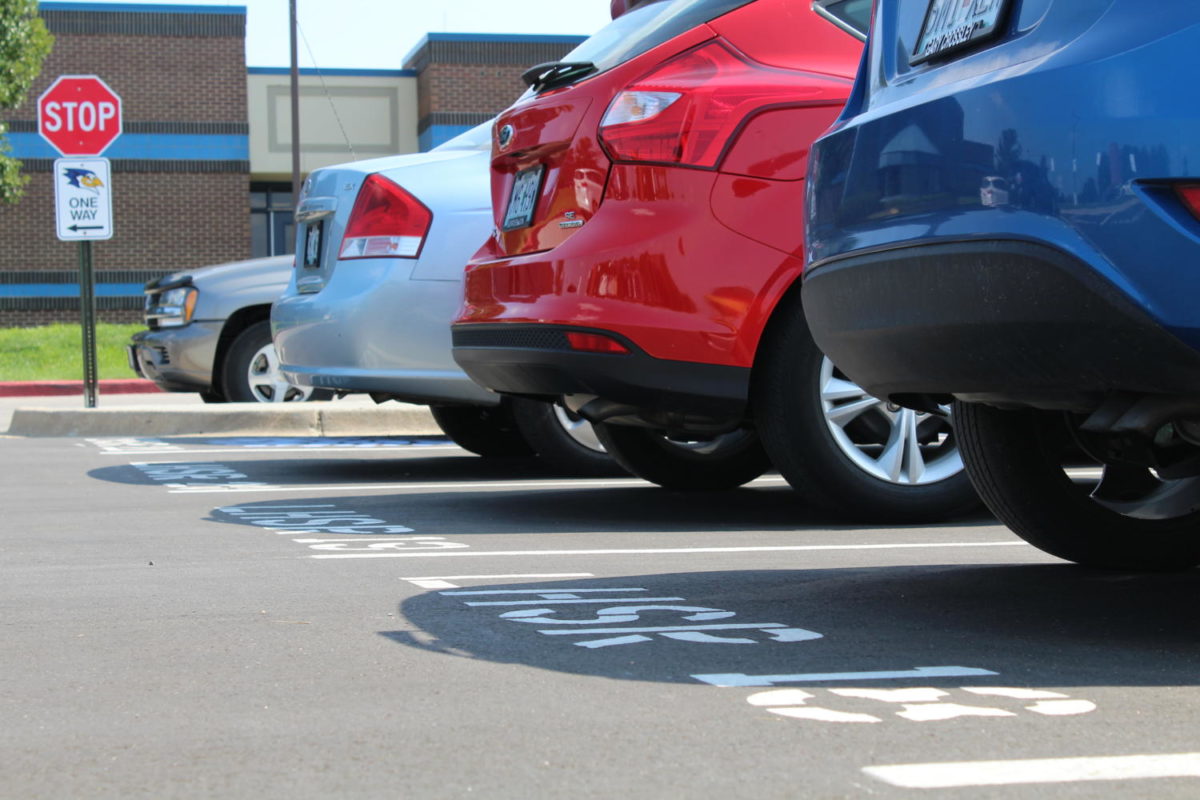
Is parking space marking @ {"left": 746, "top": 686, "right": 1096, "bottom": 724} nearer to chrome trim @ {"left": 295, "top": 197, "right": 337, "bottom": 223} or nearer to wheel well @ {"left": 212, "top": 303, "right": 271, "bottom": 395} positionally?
chrome trim @ {"left": 295, "top": 197, "right": 337, "bottom": 223}

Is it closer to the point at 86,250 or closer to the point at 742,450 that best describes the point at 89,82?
the point at 86,250

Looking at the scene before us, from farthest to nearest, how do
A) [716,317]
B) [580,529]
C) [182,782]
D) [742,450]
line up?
[742,450], [580,529], [716,317], [182,782]

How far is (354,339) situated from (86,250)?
5.67 m

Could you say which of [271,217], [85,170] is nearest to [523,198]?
[85,170]

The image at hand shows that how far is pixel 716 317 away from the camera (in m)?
5.52

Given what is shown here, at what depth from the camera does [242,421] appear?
36.6 feet

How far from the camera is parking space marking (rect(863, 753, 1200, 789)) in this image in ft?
8.55

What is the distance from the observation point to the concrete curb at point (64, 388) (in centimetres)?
2023

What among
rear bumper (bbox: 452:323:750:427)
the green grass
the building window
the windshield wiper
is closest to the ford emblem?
the windshield wiper

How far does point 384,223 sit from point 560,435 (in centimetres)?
122

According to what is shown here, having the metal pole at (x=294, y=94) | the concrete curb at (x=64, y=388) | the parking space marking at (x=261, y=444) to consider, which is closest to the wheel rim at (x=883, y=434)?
the parking space marking at (x=261, y=444)

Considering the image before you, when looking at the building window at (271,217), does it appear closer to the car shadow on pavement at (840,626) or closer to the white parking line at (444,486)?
the white parking line at (444,486)

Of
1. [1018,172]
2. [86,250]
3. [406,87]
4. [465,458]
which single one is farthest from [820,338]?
[406,87]

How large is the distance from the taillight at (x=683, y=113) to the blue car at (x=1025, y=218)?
4.39 feet
